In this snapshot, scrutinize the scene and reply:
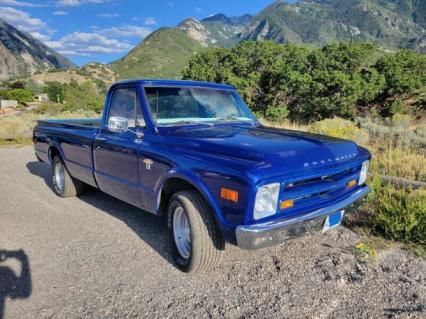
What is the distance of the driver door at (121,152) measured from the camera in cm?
414

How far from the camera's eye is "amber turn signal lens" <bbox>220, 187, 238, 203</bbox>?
2857 mm

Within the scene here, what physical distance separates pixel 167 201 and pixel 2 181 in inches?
206

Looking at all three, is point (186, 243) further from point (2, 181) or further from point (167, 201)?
point (2, 181)

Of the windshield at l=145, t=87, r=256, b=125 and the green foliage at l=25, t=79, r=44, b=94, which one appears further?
the green foliage at l=25, t=79, r=44, b=94

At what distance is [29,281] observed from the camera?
344 cm

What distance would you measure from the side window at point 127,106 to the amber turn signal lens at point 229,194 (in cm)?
155

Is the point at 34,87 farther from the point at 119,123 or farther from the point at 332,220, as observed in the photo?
the point at 332,220

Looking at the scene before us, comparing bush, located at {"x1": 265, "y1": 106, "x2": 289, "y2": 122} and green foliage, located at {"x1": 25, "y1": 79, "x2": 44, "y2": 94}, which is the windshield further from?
green foliage, located at {"x1": 25, "y1": 79, "x2": 44, "y2": 94}

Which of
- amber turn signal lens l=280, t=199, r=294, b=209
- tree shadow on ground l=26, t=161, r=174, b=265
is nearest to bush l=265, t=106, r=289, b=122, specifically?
tree shadow on ground l=26, t=161, r=174, b=265

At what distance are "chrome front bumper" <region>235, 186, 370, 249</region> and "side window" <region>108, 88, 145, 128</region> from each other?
1895 mm

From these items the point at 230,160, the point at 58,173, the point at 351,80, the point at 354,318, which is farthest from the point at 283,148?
the point at 351,80

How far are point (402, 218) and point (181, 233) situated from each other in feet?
8.30

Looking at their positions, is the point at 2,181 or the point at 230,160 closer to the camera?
the point at 230,160

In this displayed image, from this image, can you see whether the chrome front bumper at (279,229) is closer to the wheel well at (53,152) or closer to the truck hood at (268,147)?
the truck hood at (268,147)
